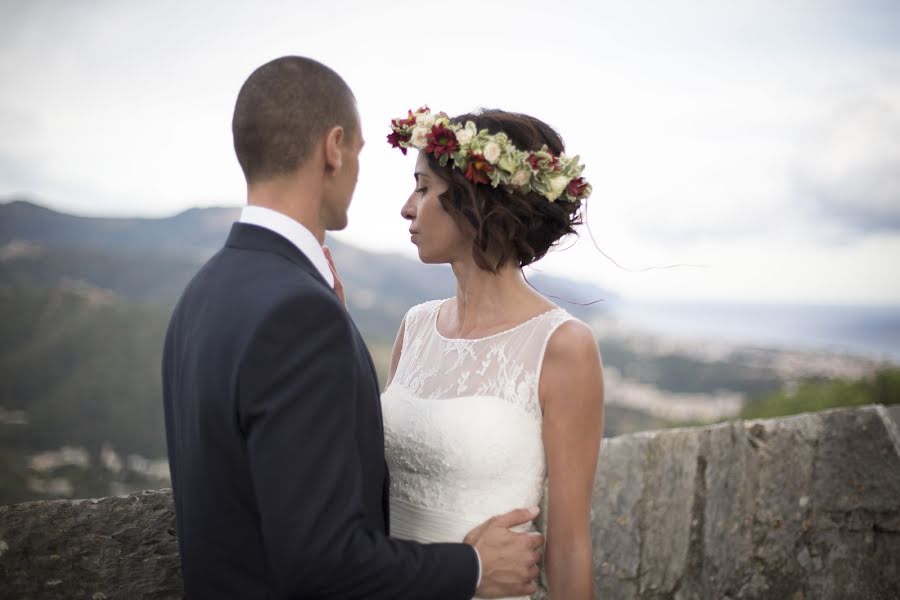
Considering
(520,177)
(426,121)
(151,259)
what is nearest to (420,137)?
(426,121)

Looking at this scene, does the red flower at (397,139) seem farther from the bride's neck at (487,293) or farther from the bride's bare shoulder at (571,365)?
the bride's bare shoulder at (571,365)

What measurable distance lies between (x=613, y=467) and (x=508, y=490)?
1.07m

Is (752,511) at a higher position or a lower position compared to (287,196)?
lower

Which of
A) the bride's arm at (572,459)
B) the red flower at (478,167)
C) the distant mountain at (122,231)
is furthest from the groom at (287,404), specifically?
the distant mountain at (122,231)

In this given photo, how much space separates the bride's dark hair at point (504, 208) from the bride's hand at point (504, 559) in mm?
1199

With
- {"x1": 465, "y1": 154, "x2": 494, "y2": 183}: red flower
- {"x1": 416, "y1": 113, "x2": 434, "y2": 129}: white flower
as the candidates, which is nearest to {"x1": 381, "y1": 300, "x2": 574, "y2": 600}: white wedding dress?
{"x1": 465, "y1": 154, "x2": 494, "y2": 183}: red flower

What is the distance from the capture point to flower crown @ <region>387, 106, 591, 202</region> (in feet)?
9.12

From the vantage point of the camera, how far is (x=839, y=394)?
6035 millimetres

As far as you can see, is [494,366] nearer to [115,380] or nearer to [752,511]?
[752,511]

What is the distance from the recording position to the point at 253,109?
1.83 metres

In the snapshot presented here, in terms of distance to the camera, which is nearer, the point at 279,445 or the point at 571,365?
the point at 279,445

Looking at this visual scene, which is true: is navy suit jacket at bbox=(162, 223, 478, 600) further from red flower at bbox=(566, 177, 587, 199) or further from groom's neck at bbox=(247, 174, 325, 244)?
red flower at bbox=(566, 177, 587, 199)

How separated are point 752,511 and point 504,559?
2.10 m

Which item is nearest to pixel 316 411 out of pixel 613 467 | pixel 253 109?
pixel 253 109
